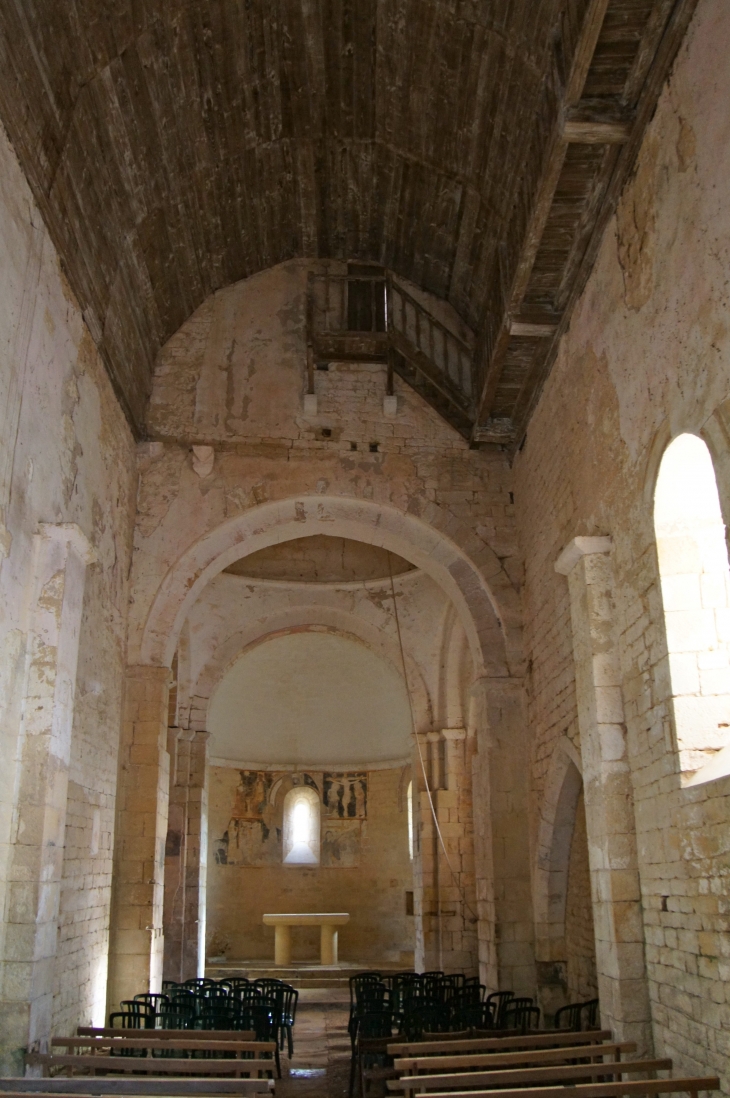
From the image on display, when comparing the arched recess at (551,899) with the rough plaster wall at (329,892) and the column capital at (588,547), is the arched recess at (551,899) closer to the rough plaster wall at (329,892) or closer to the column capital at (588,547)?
the column capital at (588,547)

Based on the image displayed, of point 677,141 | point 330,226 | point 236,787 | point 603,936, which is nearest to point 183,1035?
point 603,936

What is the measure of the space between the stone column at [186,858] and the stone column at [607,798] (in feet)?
28.7

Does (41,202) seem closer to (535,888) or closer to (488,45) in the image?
(488,45)

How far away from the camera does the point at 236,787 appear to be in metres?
21.6

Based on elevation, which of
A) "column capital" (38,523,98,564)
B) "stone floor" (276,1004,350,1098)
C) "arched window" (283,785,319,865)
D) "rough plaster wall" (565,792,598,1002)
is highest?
"column capital" (38,523,98,564)

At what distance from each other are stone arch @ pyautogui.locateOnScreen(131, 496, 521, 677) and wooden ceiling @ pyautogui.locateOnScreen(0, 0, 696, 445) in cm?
142

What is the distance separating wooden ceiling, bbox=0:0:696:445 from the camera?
7422 millimetres

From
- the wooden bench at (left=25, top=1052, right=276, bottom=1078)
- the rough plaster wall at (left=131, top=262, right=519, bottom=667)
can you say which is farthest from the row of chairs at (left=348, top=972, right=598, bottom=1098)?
the rough plaster wall at (left=131, top=262, right=519, bottom=667)

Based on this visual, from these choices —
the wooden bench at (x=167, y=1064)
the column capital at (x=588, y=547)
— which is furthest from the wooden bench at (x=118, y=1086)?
the column capital at (x=588, y=547)

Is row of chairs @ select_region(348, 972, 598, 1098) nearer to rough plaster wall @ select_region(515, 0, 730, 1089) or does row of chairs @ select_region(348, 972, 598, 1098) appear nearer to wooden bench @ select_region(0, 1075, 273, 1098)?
rough plaster wall @ select_region(515, 0, 730, 1089)

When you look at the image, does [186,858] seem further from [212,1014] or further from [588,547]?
[588,547]

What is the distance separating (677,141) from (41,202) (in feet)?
16.5

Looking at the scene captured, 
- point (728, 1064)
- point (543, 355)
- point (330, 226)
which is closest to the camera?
point (728, 1064)

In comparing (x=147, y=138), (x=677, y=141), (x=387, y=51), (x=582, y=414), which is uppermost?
(x=387, y=51)
